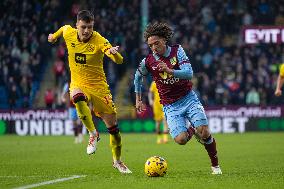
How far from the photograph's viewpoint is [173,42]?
36.4m

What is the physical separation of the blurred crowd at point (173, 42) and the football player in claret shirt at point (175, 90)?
21.0 metres

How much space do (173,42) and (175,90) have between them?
77.0 feet

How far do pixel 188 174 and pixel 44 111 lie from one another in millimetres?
21261

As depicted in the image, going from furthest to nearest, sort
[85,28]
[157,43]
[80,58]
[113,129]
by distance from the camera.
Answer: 1. [113,129]
2. [80,58]
3. [85,28]
4. [157,43]

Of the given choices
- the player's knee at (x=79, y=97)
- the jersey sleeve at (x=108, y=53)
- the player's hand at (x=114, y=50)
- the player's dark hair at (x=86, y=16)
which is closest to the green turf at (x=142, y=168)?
the player's knee at (x=79, y=97)

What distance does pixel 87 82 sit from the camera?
1372 cm

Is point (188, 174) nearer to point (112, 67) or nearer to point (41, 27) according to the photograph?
point (112, 67)

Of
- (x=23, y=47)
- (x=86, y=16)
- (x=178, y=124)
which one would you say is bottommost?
(x=178, y=124)

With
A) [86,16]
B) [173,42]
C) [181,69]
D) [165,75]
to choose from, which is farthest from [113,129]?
[173,42]

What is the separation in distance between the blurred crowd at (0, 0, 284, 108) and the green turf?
36.3 ft

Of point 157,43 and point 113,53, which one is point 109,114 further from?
point 157,43

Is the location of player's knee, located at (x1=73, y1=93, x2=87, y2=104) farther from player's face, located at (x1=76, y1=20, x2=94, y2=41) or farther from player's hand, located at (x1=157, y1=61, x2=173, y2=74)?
player's hand, located at (x1=157, y1=61, x2=173, y2=74)

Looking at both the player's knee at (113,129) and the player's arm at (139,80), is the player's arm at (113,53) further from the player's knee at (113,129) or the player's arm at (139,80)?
the player's knee at (113,129)

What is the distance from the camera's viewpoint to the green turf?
1169cm
